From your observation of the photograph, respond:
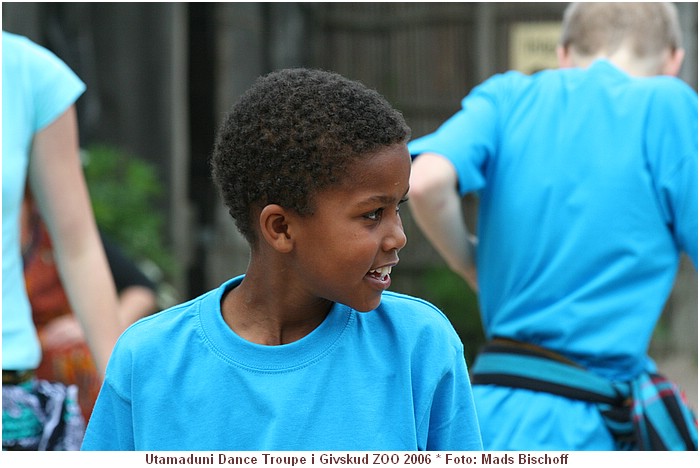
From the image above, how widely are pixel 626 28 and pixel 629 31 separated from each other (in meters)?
0.01

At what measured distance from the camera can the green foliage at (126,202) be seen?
18.7ft

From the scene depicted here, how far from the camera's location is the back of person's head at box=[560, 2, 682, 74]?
9.28 feet

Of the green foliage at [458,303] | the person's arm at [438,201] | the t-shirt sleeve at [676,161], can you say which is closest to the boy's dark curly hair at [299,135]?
the person's arm at [438,201]

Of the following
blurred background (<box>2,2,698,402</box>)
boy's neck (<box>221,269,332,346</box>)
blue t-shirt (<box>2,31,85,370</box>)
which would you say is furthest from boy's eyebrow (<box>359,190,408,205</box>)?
blurred background (<box>2,2,698,402</box>)

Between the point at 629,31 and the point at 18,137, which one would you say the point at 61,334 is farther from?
the point at 629,31

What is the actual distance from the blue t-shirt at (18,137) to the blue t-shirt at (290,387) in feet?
1.99

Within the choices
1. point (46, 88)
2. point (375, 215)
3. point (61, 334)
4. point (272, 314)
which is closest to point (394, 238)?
point (375, 215)

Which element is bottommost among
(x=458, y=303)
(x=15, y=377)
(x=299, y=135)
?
(x=458, y=303)

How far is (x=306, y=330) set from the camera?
1.84m

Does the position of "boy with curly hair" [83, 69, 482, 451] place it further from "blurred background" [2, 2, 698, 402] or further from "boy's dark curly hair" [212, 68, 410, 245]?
"blurred background" [2, 2, 698, 402]

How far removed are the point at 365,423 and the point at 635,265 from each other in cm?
110

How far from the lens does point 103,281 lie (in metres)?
2.49

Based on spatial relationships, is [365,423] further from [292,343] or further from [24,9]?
[24,9]

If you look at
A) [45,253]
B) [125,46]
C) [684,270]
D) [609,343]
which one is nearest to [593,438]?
[609,343]
